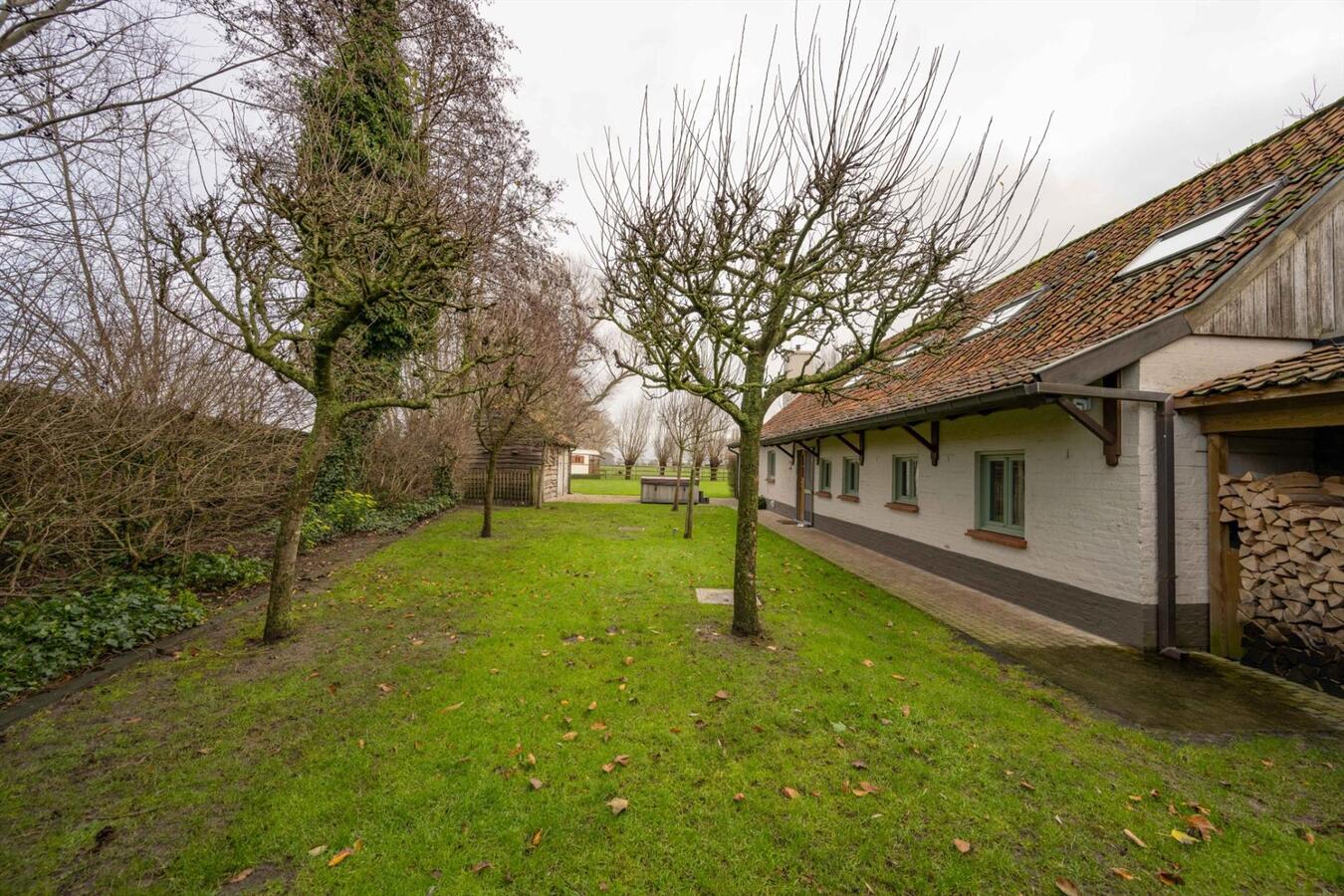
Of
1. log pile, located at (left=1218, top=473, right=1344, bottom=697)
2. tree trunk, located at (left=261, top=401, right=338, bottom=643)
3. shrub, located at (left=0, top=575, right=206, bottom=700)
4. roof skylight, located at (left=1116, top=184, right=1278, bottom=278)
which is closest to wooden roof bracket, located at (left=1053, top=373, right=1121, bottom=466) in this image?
log pile, located at (left=1218, top=473, right=1344, bottom=697)

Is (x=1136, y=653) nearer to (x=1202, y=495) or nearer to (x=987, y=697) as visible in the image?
(x=1202, y=495)

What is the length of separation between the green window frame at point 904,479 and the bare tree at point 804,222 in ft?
16.7

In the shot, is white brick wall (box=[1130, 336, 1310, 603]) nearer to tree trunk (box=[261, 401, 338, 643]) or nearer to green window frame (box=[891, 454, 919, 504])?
green window frame (box=[891, 454, 919, 504])

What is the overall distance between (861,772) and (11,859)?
14.0 ft

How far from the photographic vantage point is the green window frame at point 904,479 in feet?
32.9

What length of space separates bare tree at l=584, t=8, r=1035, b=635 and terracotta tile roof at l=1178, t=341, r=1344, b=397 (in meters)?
2.35

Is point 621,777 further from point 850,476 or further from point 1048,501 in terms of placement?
point 850,476

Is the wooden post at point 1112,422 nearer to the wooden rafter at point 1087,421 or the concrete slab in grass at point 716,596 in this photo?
the wooden rafter at point 1087,421

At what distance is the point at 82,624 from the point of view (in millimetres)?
4535

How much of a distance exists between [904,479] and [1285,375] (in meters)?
6.10

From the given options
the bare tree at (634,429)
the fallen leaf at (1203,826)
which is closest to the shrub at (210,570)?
the fallen leaf at (1203,826)

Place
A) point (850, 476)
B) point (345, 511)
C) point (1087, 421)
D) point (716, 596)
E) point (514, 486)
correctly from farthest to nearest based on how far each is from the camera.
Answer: point (514, 486), point (850, 476), point (345, 511), point (716, 596), point (1087, 421)

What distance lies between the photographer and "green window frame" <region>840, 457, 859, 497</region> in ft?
43.1

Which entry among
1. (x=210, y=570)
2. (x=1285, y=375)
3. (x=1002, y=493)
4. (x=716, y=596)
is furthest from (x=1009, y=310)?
(x=210, y=570)
